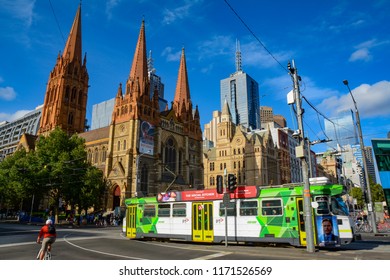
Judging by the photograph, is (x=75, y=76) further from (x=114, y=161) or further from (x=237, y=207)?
(x=237, y=207)

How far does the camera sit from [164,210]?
17.5m

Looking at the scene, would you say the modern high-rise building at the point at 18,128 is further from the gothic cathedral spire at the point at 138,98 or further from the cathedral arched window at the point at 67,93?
the gothic cathedral spire at the point at 138,98

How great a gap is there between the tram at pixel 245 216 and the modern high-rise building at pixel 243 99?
519 feet

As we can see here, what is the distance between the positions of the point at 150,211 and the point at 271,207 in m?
7.73

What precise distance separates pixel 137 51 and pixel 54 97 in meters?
29.1

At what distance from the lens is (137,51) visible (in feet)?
183

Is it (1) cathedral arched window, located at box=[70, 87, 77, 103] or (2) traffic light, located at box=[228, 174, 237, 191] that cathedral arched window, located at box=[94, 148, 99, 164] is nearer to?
(1) cathedral arched window, located at box=[70, 87, 77, 103]

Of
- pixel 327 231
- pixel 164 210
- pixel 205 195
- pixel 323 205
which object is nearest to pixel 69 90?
pixel 164 210

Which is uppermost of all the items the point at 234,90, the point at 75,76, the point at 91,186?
the point at 234,90

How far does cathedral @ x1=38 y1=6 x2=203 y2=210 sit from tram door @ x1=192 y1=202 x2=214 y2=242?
23.4m

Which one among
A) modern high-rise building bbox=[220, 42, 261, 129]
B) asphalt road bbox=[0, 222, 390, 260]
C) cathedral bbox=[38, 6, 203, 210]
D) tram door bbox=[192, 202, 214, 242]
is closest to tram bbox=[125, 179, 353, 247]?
tram door bbox=[192, 202, 214, 242]

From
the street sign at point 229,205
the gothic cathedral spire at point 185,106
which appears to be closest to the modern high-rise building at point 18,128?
the gothic cathedral spire at point 185,106

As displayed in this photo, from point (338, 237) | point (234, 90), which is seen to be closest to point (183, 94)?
point (338, 237)
